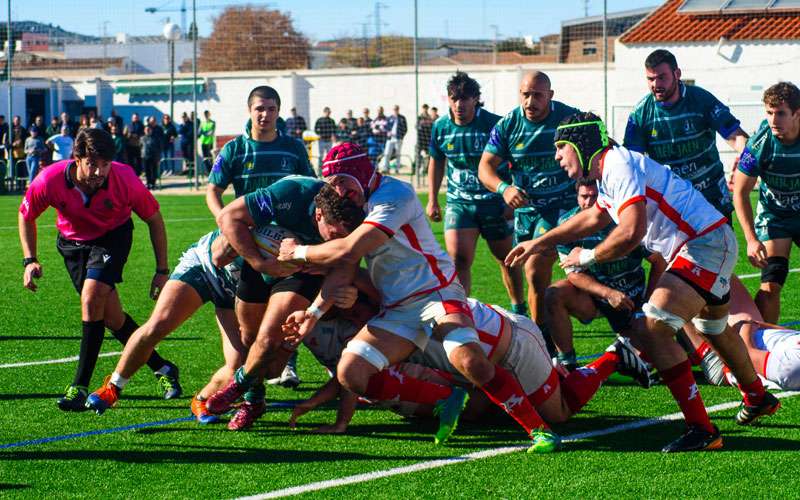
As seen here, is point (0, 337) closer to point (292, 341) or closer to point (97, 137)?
point (97, 137)

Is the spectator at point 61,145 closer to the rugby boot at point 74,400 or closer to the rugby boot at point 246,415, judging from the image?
the rugby boot at point 74,400

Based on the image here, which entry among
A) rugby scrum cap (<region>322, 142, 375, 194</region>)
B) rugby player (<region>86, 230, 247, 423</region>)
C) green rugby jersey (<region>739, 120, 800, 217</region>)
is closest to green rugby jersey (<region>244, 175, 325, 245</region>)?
rugby scrum cap (<region>322, 142, 375, 194</region>)

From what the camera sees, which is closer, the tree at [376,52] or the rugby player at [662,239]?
the rugby player at [662,239]

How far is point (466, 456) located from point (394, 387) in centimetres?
64

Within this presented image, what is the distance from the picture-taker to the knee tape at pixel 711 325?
20.5 ft

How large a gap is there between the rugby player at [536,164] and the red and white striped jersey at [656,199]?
256 centimetres

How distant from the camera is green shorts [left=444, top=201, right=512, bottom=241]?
9.71 meters

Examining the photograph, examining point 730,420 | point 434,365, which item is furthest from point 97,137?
point 730,420

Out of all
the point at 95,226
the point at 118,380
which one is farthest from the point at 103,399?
the point at 95,226

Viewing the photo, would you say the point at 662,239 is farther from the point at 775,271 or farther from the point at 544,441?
the point at 775,271

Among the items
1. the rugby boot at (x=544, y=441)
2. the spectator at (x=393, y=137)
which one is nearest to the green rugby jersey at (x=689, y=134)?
the rugby boot at (x=544, y=441)

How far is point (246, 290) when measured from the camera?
664 centimetres

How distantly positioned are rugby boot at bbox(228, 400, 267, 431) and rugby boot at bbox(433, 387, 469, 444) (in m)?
1.06

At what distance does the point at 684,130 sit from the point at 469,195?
192 centimetres
